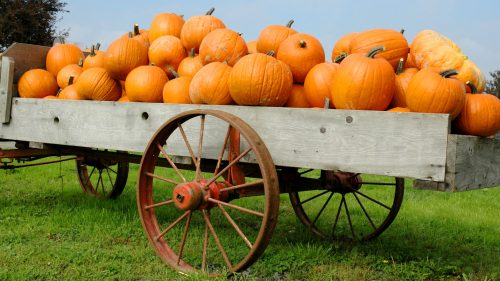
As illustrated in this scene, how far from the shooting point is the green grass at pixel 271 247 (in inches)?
127

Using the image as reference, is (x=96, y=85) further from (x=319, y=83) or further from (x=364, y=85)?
(x=364, y=85)

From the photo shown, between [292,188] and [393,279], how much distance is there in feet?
2.87

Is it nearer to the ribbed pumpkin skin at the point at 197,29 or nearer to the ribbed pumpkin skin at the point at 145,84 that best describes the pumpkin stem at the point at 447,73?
the ribbed pumpkin skin at the point at 197,29

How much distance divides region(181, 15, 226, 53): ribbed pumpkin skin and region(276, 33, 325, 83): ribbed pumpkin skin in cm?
74

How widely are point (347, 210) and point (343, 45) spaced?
4.94 ft

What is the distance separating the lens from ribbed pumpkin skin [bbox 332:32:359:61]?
10.6ft

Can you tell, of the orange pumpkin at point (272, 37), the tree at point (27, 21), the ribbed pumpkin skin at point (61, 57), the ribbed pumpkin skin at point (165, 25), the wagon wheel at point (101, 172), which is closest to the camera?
the orange pumpkin at point (272, 37)

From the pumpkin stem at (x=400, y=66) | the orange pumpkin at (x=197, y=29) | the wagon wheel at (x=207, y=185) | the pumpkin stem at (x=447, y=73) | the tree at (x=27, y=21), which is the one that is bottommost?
the wagon wheel at (x=207, y=185)

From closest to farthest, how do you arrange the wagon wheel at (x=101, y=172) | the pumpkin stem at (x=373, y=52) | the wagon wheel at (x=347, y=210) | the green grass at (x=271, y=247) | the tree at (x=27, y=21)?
1. the pumpkin stem at (x=373, y=52)
2. the green grass at (x=271, y=247)
3. the wagon wheel at (x=347, y=210)
4. the wagon wheel at (x=101, y=172)
5. the tree at (x=27, y=21)

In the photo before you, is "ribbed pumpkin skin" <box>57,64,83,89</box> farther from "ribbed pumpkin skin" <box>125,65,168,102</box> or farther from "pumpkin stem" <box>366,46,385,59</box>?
"pumpkin stem" <box>366,46,385,59</box>

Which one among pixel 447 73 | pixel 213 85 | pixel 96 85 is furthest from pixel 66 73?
pixel 447 73

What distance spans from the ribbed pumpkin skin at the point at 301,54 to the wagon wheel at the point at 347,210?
908 mm

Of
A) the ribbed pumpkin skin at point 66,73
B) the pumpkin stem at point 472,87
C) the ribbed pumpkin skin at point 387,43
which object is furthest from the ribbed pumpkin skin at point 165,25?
the pumpkin stem at point 472,87

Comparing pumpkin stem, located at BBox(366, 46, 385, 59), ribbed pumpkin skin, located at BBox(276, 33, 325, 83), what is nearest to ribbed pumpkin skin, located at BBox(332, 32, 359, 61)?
ribbed pumpkin skin, located at BBox(276, 33, 325, 83)
